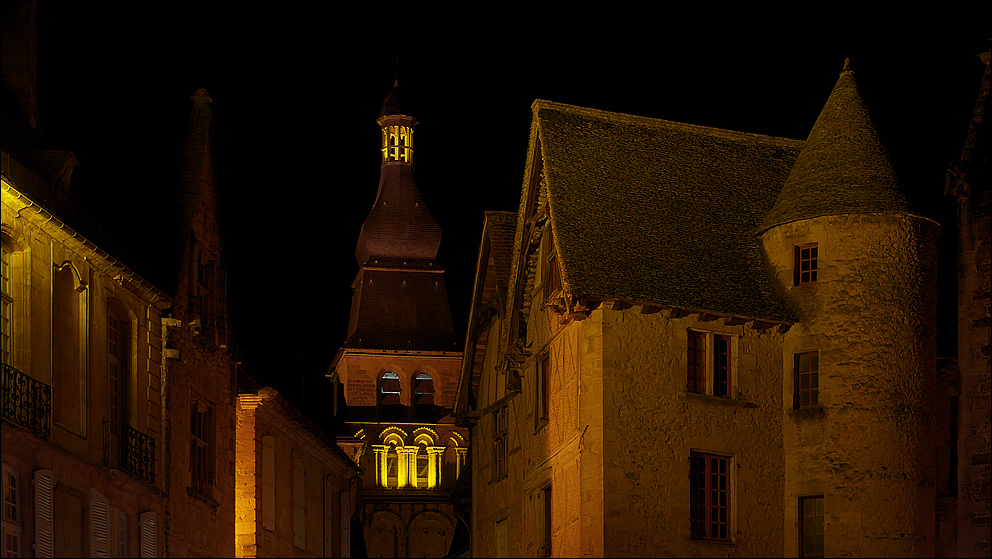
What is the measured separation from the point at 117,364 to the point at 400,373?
48.8 meters

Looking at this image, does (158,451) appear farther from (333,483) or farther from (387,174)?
(387,174)

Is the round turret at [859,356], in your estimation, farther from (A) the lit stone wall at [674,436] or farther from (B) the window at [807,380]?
(A) the lit stone wall at [674,436]

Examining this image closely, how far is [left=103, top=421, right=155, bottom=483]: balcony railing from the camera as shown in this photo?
27.3 m

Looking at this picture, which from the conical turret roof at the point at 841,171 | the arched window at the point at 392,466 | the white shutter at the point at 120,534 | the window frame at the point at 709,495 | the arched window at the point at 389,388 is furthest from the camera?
the arched window at the point at 389,388

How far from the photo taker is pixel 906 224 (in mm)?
31625

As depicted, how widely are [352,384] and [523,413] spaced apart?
136 ft

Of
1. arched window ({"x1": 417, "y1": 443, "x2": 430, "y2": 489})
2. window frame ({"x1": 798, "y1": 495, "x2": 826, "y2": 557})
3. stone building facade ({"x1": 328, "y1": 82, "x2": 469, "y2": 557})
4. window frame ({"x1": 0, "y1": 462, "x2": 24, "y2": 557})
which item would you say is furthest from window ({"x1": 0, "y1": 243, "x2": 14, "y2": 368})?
arched window ({"x1": 417, "y1": 443, "x2": 430, "y2": 489})

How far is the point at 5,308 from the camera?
78.6 feet

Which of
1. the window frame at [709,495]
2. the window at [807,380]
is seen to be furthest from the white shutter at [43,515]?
the window at [807,380]

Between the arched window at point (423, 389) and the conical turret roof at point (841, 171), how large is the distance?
45.1 m

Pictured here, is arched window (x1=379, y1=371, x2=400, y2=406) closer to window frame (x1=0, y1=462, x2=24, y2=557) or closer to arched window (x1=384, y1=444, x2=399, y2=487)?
arched window (x1=384, y1=444, x2=399, y2=487)

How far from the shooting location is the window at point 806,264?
3195cm

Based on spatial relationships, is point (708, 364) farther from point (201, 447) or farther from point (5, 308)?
point (5, 308)

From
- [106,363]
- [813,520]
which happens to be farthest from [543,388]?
[106,363]
